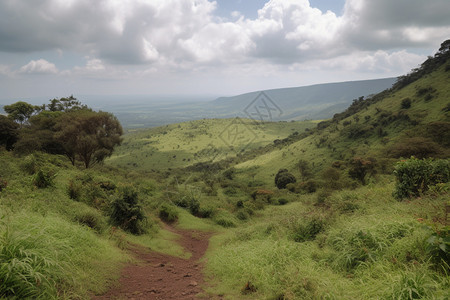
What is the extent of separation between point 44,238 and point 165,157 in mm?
103375

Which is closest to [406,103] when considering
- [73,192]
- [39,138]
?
[73,192]

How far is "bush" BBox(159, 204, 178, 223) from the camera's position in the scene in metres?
16.9

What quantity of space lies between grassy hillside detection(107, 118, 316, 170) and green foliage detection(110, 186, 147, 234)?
84.3 meters

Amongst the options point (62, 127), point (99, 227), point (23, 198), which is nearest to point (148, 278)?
point (99, 227)

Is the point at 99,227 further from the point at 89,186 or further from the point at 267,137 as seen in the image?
the point at 267,137

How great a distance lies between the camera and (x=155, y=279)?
20.2ft

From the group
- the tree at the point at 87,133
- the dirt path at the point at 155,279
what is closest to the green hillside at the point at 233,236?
the tree at the point at 87,133

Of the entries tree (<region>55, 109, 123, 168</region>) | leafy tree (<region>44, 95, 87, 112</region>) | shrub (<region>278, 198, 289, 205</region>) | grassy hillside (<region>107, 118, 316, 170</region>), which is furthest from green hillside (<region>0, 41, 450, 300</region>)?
grassy hillside (<region>107, 118, 316, 170</region>)

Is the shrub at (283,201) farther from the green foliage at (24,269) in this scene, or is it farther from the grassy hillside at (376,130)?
the green foliage at (24,269)

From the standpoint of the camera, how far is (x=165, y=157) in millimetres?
105375

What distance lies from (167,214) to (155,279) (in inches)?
447

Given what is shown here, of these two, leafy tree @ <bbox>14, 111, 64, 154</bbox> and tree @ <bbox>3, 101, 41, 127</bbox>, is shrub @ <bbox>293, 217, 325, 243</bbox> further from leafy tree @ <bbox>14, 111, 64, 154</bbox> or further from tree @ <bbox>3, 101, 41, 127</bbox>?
tree @ <bbox>3, 101, 41, 127</bbox>

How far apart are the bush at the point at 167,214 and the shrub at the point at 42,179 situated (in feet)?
25.7

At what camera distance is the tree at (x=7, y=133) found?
25.8m
